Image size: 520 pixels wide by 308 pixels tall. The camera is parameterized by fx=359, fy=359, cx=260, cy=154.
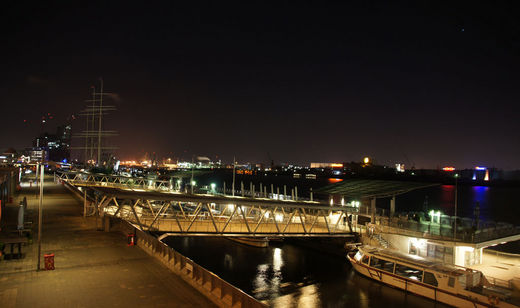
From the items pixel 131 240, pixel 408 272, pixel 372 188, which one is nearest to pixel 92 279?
pixel 131 240

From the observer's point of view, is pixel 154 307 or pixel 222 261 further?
pixel 222 261

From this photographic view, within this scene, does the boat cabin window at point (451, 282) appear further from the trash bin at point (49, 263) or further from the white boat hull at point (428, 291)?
the trash bin at point (49, 263)

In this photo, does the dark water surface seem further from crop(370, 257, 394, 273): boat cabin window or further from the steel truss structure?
the steel truss structure

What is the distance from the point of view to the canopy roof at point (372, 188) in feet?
131

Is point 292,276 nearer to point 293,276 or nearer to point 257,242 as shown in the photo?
point 293,276

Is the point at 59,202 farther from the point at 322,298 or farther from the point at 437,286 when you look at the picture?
the point at 437,286

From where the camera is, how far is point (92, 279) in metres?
16.3

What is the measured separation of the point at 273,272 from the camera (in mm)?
34500

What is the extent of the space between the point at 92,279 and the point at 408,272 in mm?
24401

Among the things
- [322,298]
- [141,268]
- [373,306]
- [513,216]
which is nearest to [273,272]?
[322,298]

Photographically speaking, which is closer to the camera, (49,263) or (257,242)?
(49,263)

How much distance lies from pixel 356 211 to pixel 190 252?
65.8 ft

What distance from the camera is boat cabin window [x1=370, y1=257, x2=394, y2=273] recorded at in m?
30.8

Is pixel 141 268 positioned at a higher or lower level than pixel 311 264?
higher
